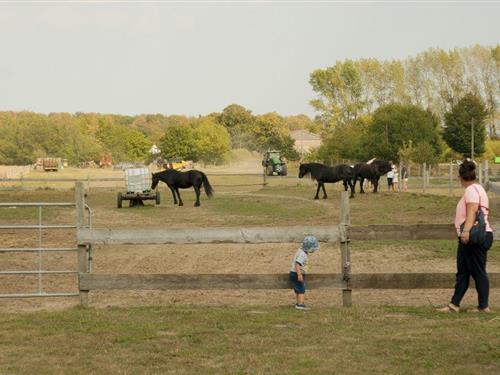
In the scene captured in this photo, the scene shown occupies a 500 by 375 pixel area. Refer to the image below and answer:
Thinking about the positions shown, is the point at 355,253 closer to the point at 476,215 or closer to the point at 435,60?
the point at 476,215

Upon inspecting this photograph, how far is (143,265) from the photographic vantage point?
41.6 ft

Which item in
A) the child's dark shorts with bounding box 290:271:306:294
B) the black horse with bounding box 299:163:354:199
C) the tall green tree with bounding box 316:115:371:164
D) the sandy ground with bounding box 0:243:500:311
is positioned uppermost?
the tall green tree with bounding box 316:115:371:164

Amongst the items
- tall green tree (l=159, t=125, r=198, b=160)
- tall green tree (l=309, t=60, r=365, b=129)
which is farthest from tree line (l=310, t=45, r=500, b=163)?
tall green tree (l=159, t=125, r=198, b=160)

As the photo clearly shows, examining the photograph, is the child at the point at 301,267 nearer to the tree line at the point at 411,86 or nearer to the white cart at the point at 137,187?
the white cart at the point at 137,187

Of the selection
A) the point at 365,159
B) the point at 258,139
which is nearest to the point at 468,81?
the point at 365,159

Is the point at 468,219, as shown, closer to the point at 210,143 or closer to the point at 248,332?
the point at 248,332

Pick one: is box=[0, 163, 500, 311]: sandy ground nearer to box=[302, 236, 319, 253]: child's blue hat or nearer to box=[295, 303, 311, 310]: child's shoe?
box=[295, 303, 311, 310]: child's shoe

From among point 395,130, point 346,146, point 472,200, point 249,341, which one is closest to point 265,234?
point 249,341

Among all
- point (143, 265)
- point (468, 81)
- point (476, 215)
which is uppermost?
point (468, 81)

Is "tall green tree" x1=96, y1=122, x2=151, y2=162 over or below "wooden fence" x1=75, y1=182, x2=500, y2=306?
over

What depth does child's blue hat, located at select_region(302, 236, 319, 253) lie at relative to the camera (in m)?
8.09

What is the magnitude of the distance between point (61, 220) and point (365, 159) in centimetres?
4912

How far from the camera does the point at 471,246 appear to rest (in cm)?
764

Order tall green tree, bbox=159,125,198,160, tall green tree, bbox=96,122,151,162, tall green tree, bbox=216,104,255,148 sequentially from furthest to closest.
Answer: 1. tall green tree, bbox=216,104,255,148
2. tall green tree, bbox=96,122,151,162
3. tall green tree, bbox=159,125,198,160
